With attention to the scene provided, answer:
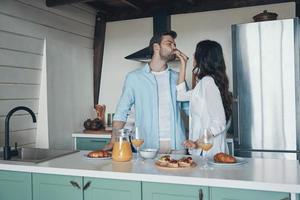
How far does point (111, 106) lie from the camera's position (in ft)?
→ 13.9

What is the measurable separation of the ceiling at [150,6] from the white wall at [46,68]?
0.71 ft

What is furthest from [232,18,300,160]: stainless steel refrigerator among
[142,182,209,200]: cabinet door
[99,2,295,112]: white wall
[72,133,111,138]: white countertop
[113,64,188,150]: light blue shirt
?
[142,182,209,200]: cabinet door

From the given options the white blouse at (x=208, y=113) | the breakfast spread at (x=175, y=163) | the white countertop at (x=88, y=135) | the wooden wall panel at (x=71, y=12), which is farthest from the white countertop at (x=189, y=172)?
the wooden wall panel at (x=71, y=12)

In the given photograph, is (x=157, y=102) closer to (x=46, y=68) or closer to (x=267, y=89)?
(x=267, y=89)

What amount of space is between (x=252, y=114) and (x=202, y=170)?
4.99 ft

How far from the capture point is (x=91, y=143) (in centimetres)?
359

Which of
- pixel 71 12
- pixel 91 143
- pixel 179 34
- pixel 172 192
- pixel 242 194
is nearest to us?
pixel 242 194

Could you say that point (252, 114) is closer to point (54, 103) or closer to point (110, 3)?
point (54, 103)

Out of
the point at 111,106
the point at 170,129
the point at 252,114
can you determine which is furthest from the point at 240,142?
the point at 111,106

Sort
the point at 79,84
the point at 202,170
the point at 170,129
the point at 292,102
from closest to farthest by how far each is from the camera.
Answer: the point at 202,170, the point at 170,129, the point at 292,102, the point at 79,84

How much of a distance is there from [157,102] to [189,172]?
2.84 feet

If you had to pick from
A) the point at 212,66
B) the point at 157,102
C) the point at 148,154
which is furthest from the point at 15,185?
the point at 212,66

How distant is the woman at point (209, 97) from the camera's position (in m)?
2.04

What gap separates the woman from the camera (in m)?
2.04
